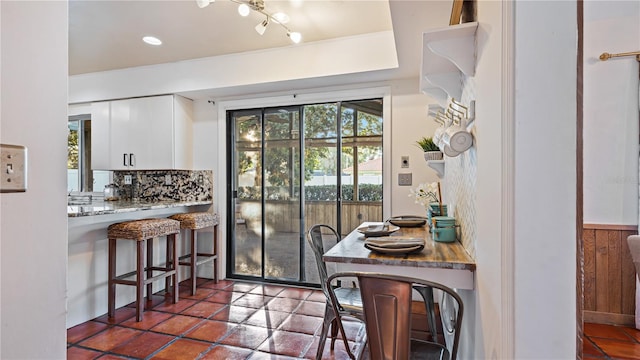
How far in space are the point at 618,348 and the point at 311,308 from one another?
220 cm

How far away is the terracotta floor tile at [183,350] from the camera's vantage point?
2170 mm

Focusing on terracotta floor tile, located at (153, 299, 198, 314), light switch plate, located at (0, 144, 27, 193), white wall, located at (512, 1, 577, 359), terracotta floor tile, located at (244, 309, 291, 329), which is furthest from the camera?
terracotta floor tile, located at (153, 299, 198, 314)

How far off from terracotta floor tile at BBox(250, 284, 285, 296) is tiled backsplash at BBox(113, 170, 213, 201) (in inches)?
47.8

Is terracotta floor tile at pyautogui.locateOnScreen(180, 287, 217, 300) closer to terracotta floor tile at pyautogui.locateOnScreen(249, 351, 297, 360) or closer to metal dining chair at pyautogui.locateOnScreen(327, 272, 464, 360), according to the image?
terracotta floor tile at pyautogui.locateOnScreen(249, 351, 297, 360)

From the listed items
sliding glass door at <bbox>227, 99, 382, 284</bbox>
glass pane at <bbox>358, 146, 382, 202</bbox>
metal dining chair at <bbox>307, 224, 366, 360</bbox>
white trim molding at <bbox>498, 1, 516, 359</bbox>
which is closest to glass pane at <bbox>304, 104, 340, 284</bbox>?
sliding glass door at <bbox>227, 99, 382, 284</bbox>

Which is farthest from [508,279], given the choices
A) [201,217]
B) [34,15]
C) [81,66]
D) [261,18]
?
[81,66]

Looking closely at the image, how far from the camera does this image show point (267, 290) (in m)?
3.50

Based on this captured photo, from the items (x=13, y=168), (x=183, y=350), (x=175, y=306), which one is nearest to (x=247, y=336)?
(x=183, y=350)

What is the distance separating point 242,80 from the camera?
11.0 ft

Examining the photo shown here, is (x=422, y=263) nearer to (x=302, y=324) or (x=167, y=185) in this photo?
(x=302, y=324)

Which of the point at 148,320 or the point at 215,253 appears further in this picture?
the point at 215,253

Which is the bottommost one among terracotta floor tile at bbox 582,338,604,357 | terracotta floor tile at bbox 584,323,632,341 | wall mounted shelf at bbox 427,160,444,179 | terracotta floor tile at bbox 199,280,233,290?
→ terracotta floor tile at bbox 199,280,233,290

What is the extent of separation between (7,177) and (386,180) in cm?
288

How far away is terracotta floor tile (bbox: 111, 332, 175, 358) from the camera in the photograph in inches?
87.6
